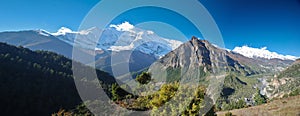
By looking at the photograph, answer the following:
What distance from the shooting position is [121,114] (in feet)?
83.4

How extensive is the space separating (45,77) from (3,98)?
77.4ft

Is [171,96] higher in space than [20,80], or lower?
lower

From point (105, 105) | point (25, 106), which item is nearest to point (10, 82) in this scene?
point (25, 106)

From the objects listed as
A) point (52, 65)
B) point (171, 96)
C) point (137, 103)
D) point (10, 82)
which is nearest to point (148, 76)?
point (137, 103)

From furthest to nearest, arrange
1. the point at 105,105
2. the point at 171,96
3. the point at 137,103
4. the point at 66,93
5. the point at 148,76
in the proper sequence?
the point at 66,93 → the point at 105,105 → the point at 148,76 → the point at 137,103 → the point at 171,96

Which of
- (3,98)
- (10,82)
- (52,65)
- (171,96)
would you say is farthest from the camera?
(52,65)

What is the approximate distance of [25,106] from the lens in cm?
7481

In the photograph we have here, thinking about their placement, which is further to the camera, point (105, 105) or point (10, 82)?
point (10, 82)

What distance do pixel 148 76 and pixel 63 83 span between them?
77760 millimetres

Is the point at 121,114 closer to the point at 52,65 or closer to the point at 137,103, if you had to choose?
the point at 137,103

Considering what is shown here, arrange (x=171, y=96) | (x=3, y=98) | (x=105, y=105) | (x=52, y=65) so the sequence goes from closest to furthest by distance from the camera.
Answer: (x=171, y=96), (x=105, y=105), (x=3, y=98), (x=52, y=65)

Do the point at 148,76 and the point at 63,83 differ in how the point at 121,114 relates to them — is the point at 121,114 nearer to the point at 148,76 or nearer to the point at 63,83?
the point at 148,76

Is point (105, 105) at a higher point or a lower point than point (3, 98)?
lower

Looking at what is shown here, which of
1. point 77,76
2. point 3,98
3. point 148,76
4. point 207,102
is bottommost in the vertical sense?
point 207,102
